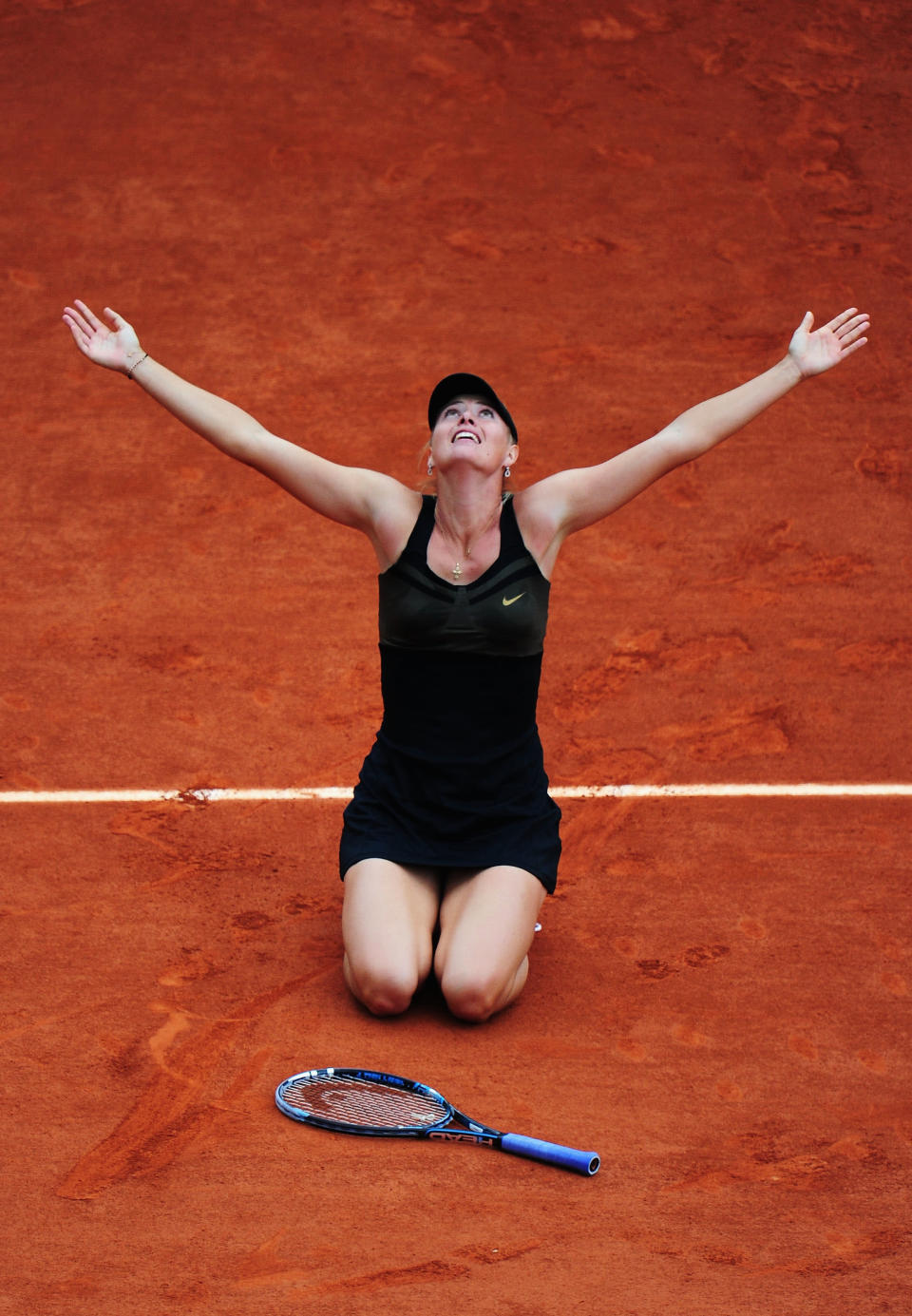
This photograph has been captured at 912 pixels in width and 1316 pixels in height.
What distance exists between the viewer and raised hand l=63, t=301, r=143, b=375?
14.4 feet

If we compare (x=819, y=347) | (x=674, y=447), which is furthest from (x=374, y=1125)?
(x=819, y=347)

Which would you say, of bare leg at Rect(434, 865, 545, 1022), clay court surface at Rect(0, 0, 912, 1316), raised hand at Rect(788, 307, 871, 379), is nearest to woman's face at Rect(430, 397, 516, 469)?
clay court surface at Rect(0, 0, 912, 1316)

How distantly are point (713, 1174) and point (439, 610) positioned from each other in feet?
5.45

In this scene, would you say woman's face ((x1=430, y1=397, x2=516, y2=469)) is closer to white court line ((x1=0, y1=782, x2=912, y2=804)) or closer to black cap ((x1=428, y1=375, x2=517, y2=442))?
black cap ((x1=428, y1=375, x2=517, y2=442))

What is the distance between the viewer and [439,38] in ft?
35.5

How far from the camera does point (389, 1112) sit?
12.8 feet

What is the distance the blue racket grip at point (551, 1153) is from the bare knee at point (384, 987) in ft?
1.97

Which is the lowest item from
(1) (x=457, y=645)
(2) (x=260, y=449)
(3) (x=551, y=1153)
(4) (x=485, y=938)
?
(3) (x=551, y=1153)

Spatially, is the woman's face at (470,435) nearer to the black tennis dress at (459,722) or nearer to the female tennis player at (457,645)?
the female tennis player at (457,645)

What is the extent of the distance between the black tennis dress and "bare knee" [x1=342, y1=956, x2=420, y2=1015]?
0.36m

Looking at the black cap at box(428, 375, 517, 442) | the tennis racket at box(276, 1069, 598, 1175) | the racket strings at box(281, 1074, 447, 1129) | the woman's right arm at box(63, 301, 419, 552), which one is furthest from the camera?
the black cap at box(428, 375, 517, 442)

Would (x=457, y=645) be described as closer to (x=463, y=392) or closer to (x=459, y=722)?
(x=459, y=722)

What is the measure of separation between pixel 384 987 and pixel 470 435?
1566mm

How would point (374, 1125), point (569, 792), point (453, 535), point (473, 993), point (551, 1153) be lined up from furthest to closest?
1. point (569, 792)
2. point (453, 535)
3. point (473, 993)
4. point (374, 1125)
5. point (551, 1153)
